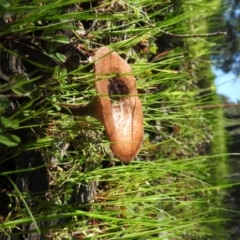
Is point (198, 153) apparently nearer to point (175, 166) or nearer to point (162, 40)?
point (162, 40)

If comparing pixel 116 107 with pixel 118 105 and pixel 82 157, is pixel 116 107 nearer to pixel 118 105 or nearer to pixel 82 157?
pixel 118 105

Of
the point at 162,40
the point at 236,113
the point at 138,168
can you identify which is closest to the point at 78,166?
the point at 138,168

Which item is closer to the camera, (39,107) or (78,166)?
(39,107)

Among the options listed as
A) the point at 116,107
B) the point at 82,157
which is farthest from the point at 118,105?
the point at 82,157

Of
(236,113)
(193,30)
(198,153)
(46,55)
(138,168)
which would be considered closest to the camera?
(46,55)

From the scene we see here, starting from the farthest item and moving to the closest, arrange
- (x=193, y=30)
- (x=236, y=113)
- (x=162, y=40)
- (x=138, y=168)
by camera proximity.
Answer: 1. (x=236, y=113)
2. (x=193, y=30)
3. (x=162, y=40)
4. (x=138, y=168)
